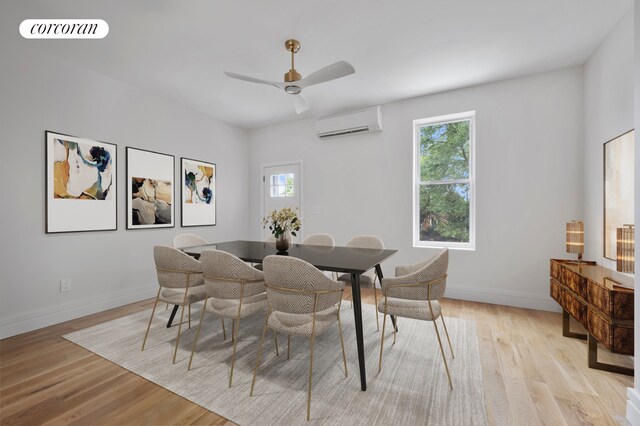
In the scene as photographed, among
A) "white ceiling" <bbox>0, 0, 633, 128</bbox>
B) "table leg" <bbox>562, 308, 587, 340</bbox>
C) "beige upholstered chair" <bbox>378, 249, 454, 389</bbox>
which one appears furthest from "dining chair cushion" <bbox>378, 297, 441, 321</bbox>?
"white ceiling" <bbox>0, 0, 633, 128</bbox>

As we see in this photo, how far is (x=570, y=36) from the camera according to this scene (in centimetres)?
259

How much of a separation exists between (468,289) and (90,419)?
383 cm

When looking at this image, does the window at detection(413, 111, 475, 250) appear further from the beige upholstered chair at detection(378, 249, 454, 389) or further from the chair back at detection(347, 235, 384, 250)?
the beige upholstered chair at detection(378, 249, 454, 389)

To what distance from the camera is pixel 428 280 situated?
1.85 m

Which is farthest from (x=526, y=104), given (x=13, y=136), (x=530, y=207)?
(x=13, y=136)

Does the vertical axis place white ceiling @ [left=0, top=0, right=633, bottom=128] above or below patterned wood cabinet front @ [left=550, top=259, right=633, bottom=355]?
above

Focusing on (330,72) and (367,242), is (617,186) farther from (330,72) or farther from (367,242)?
(330,72)

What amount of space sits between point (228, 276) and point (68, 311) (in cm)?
242

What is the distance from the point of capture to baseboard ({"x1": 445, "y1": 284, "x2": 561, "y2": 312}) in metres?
3.27

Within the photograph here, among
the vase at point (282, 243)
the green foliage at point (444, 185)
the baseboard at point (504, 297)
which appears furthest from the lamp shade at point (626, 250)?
the vase at point (282, 243)

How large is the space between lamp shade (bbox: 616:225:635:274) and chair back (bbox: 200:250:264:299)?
246 centimetres

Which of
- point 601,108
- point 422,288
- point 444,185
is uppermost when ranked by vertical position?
point 601,108

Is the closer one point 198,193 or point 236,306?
point 236,306

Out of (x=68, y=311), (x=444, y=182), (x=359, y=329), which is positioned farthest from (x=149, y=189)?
(x=444, y=182)
